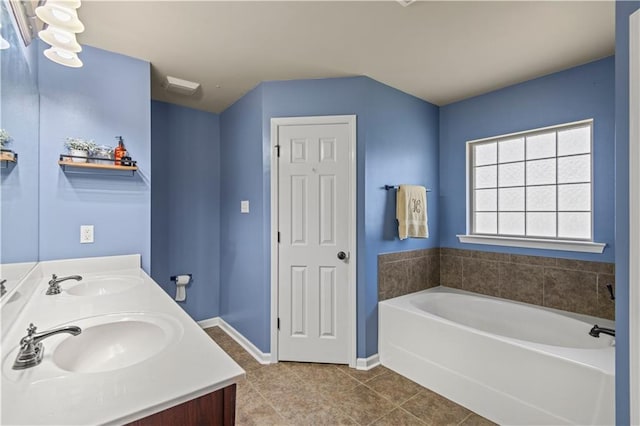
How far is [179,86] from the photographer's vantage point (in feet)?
8.61

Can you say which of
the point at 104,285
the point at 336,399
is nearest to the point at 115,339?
the point at 104,285

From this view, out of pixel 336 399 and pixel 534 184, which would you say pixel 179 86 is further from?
pixel 534 184

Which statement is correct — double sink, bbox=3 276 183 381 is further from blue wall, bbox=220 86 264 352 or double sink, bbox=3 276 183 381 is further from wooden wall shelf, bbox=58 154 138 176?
blue wall, bbox=220 86 264 352

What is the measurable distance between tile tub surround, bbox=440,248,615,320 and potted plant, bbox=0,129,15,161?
3.31m

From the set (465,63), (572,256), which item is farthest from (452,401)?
(465,63)

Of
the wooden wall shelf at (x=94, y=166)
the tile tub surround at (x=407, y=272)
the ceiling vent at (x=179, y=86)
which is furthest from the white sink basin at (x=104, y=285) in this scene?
the tile tub surround at (x=407, y=272)

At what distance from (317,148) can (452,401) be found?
6.97ft

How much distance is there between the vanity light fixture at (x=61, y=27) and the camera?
1236 millimetres

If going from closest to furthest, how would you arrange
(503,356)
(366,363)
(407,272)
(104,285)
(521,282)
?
(104,285) < (503,356) < (366,363) < (521,282) < (407,272)

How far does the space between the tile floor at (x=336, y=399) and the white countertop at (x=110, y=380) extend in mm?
1215

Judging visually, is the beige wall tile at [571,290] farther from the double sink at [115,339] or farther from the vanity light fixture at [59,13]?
the vanity light fixture at [59,13]

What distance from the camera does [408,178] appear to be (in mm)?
2893

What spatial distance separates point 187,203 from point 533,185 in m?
3.40

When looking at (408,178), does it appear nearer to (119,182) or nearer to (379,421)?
(379,421)
